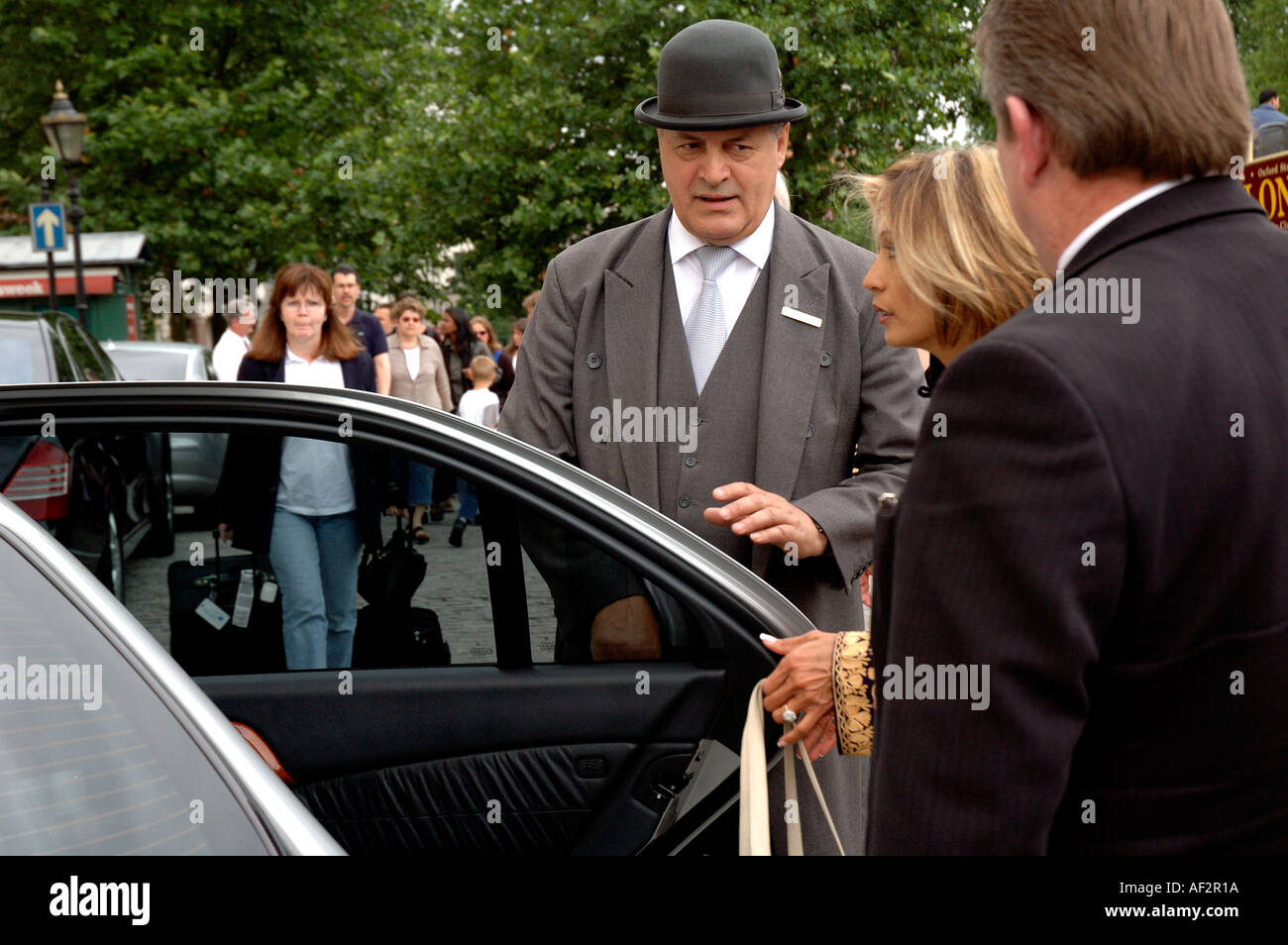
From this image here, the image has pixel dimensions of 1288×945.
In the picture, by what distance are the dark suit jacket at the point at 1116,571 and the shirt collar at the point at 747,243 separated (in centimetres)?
177

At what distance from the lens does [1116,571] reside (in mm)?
1215

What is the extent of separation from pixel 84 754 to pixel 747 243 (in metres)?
1.91

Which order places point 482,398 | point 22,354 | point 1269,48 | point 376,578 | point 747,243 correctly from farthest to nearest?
point 1269,48 < point 482,398 < point 22,354 < point 747,243 < point 376,578

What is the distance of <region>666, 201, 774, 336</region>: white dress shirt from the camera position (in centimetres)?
308

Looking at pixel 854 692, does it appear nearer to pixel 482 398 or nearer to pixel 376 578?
pixel 376 578

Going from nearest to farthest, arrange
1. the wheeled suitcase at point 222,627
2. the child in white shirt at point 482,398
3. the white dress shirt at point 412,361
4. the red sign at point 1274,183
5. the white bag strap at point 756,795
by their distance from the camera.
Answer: the white bag strap at point 756,795 < the wheeled suitcase at point 222,627 < the red sign at point 1274,183 < the white dress shirt at point 412,361 < the child in white shirt at point 482,398

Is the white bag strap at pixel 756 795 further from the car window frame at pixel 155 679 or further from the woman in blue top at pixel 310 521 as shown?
the woman in blue top at pixel 310 521

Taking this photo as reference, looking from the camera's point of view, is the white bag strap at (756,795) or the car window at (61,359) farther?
the car window at (61,359)

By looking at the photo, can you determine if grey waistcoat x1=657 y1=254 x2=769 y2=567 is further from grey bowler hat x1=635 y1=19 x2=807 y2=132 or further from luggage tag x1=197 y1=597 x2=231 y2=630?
luggage tag x1=197 y1=597 x2=231 y2=630

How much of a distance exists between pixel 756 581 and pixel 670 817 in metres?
0.46

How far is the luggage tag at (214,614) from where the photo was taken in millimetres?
2834

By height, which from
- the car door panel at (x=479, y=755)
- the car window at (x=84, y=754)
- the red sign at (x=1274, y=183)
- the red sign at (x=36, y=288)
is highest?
the red sign at (x=36, y=288)

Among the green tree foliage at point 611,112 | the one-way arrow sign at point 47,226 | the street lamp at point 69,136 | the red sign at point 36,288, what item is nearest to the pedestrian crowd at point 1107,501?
the one-way arrow sign at point 47,226

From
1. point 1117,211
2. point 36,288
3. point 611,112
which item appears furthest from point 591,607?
point 36,288
